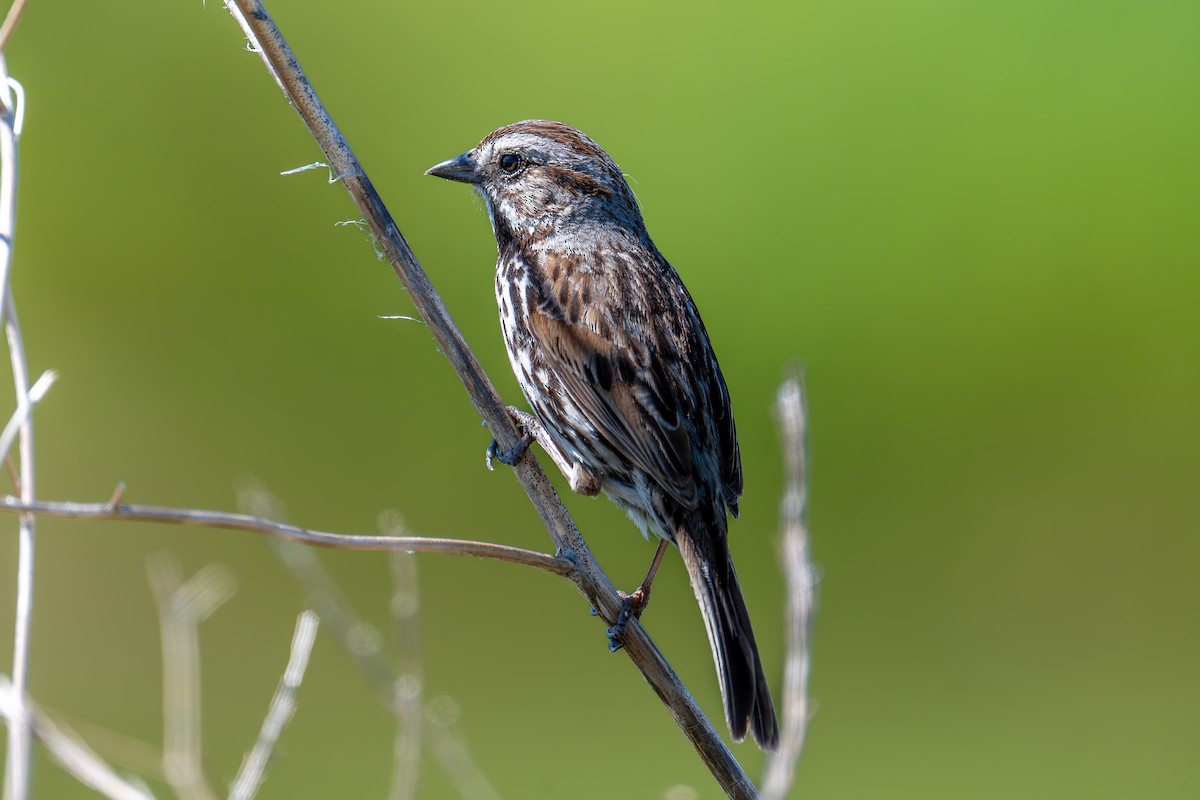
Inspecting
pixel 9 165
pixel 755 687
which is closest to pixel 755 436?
pixel 755 687

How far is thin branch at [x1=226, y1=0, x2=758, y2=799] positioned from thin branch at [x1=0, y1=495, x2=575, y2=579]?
0.65ft

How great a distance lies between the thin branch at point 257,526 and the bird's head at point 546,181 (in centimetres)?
118

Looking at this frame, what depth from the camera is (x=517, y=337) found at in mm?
2414

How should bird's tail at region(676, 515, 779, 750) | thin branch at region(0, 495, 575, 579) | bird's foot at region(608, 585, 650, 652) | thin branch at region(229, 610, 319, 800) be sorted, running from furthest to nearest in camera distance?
bird's tail at region(676, 515, 779, 750) → bird's foot at region(608, 585, 650, 652) → thin branch at region(229, 610, 319, 800) → thin branch at region(0, 495, 575, 579)

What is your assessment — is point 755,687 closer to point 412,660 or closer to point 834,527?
point 412,660

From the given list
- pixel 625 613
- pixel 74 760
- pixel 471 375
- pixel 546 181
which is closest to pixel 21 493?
pixel 74 760

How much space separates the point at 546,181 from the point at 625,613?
1155 mm

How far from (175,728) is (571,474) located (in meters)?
0.89

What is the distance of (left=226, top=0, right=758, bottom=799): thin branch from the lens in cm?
160

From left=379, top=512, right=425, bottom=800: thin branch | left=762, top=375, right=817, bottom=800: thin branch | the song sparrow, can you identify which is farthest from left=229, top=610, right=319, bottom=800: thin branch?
the song sparrow

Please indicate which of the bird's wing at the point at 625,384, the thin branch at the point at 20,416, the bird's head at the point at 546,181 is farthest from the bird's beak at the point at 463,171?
the thin branch at the point at 20,416

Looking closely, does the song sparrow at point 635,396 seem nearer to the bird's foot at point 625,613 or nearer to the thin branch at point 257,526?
the bird's foot at point 625,613

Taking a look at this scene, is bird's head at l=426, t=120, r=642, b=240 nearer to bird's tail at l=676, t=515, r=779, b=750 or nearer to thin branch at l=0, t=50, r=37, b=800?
bird's tail at l=676, t=515, r=779, b=750

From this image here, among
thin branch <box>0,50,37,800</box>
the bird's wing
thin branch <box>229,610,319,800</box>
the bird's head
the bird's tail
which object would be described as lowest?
the bird's tail
